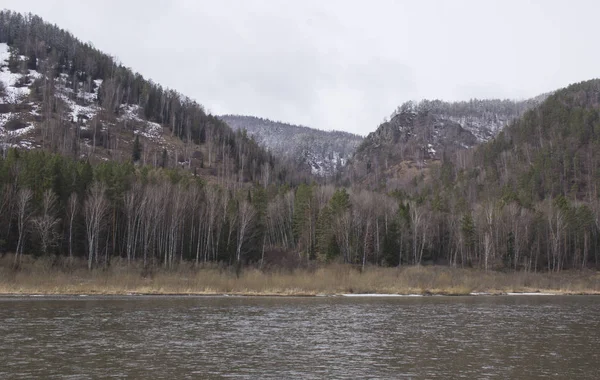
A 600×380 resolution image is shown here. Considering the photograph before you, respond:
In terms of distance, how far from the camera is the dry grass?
54.5 metres

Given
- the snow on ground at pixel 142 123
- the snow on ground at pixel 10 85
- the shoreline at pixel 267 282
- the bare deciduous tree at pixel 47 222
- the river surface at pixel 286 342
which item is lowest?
the shoreline at pixel 267 282

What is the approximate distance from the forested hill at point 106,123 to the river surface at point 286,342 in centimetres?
10669

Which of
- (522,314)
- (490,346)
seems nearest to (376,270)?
(522,314)

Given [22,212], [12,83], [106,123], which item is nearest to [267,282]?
[22,212]

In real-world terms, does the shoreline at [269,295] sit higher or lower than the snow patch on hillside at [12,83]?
lower

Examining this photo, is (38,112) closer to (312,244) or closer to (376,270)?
(312,244)

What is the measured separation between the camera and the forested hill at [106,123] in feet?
463

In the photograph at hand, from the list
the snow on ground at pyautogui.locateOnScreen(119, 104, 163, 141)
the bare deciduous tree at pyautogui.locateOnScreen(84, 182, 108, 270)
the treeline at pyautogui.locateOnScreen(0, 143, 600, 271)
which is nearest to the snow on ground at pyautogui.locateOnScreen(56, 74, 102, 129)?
the snow on ground at pyautogui.locateOnScreen(119, 104, 163, 141)

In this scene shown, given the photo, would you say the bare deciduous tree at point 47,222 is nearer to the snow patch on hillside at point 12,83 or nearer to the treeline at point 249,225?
the treeline at point 249,225

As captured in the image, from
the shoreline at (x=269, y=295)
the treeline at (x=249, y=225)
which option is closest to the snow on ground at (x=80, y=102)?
the treeline at (x=249, y=225)

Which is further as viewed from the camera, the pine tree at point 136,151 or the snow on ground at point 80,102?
the snow on ground at point 80,102

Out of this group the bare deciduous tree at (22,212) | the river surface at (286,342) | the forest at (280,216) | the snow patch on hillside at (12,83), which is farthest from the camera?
the snow patch on hillside at (12,83)

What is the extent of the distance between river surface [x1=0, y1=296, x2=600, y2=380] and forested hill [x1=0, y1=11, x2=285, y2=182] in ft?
350

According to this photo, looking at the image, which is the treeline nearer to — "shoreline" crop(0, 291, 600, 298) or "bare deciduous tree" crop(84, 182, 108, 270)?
"bare deciduous tree" crop(84, 182, 108, 270)
